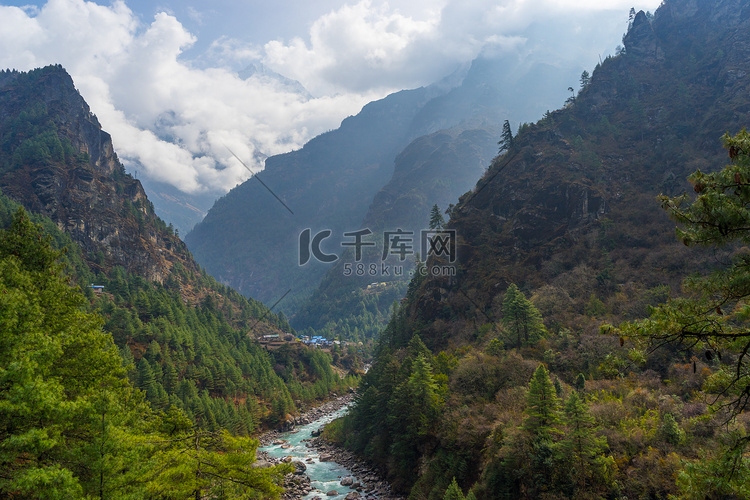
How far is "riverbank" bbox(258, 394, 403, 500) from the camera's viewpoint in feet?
142

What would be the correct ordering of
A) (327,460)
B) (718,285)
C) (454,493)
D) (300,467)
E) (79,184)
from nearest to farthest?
(718,285)
(454,493)
(300,467)
(327,460)
(79,184)

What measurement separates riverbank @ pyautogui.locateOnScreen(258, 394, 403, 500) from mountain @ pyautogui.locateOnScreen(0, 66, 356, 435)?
7591mm

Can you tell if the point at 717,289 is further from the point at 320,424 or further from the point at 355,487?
the point at 320,424

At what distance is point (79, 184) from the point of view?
446ft

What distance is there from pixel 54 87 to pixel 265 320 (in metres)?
146

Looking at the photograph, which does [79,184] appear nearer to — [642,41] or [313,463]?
[313,463]

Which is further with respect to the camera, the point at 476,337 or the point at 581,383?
the point at 476,337

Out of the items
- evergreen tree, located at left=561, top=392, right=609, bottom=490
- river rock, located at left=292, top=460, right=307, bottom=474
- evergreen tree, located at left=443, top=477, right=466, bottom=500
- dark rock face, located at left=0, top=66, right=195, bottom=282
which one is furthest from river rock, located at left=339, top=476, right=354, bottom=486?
dark rock face, located at left=0, top=66, right=195, bottom=282

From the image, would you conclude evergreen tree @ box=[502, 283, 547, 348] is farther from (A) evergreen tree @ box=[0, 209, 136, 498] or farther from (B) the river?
(A) evergreen tree @ box=[0, 209, 136, 498]

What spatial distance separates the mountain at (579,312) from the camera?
2383cm

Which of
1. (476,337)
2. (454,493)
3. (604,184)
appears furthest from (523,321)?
(604,184)

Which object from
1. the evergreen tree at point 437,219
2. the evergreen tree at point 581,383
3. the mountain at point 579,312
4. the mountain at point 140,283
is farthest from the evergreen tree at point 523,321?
the evergreen tree at point 437,219

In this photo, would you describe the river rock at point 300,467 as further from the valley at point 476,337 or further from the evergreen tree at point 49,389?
the evergreen tree at point 49,389

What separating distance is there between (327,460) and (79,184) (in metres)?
136
